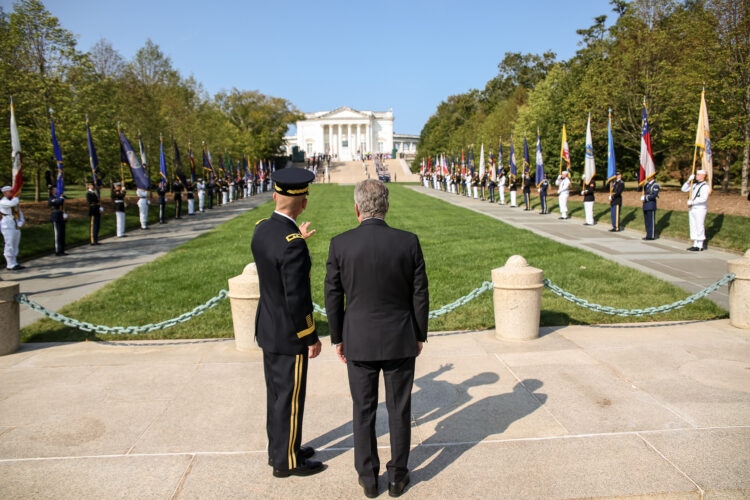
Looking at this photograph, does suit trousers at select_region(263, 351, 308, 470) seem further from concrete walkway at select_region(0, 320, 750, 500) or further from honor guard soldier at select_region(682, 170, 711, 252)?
honor guard soldier at select_region(682, 170, 711, 252)

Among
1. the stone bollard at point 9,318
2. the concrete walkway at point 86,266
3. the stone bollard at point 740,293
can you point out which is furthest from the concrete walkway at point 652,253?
the concrete walkway at point 86,266

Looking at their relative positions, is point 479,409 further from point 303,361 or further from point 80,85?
point 80,85

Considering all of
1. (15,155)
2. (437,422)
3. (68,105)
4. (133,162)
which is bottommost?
(437,422)

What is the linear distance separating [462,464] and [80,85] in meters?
29.9

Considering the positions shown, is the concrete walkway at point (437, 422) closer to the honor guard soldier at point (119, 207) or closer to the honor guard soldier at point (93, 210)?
the honor guard soldier at point (93, 210)

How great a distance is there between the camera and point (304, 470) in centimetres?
365

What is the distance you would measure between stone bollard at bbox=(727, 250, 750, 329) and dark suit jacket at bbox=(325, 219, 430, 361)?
5756 millimetres

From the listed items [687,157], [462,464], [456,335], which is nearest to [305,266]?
[462,464]

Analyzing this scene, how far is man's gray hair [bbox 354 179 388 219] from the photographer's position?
329 centimetres

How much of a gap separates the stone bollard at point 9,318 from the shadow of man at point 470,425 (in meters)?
5.15

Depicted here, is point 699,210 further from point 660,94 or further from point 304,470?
point 660,94

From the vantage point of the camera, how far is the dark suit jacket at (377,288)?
323 centimetres

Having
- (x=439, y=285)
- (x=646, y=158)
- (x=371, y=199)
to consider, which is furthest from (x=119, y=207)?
(x=371, y=199)

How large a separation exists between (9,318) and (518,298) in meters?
6.21
